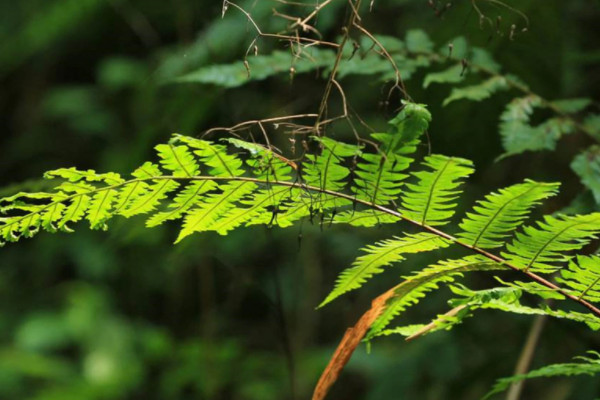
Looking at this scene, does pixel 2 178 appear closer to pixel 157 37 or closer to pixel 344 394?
pixel 157 37

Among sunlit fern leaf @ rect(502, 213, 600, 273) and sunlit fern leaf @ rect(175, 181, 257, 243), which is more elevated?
sunlit fern leaf @ rect(175, 181, 257, 243)

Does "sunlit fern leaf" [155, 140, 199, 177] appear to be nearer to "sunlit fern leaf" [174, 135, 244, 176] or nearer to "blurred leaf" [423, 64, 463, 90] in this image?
"sunlit fern leaf" [174, 135, 244, 176]

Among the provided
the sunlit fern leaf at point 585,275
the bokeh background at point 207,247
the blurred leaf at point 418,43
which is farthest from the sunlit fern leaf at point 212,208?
the blurred leaf at point 418,43

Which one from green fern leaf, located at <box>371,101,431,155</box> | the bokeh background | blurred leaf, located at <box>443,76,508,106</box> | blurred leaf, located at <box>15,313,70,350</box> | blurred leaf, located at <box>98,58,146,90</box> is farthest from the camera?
blurred leaf, located at <box>98,58,146,90</box>

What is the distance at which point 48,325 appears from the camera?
113 inches

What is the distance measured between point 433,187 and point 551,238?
13 cm

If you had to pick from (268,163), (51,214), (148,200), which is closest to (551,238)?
(268,163)

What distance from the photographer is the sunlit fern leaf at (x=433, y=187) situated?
27.0 inches

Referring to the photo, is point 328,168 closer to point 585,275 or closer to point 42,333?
point 585,275

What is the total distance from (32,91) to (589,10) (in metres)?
3.21

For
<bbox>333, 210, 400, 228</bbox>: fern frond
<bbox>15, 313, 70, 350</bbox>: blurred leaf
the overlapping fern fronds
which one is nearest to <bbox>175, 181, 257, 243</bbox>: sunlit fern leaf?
the overlapping fern fronds

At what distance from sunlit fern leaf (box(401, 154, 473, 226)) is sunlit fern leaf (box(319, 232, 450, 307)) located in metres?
0.02

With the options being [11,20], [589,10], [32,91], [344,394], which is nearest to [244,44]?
[589,10]

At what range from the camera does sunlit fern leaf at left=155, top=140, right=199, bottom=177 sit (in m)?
0.73
